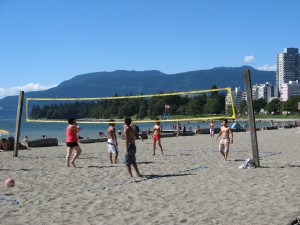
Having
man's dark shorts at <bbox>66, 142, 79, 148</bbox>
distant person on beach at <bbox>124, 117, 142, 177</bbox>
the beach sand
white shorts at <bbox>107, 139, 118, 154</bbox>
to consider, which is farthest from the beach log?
distant person on beach at <bbox>124, 117, 142, 177</bbox>

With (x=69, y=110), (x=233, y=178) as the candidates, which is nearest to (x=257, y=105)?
(x=69, y=110)

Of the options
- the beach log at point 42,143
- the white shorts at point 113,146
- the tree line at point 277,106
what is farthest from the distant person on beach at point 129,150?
the tree line at point 277,106

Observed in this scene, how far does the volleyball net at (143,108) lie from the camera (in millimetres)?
14439

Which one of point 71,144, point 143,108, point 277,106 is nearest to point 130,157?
point 71,144

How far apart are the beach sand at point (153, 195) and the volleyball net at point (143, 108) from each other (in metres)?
3.69

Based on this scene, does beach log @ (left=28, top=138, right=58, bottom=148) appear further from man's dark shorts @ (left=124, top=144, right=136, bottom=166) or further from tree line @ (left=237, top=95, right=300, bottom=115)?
tree line @ (left=237, top=95, right=300, bottom=115)

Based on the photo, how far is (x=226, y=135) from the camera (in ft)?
36.6

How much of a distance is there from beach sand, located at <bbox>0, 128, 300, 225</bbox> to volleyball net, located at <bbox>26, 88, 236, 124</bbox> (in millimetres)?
3690

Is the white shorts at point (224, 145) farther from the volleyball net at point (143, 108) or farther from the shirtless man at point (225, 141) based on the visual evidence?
the volleyball net at point (143, 108)

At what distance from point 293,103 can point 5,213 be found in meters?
126

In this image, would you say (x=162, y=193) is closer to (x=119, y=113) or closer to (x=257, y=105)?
(x=119, y=113)

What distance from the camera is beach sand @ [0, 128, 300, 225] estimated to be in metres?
5.18

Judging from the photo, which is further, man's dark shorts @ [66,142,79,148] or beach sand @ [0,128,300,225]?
man's dark shorts @ [66,142,79,148]

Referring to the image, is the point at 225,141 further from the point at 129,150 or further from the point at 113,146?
the point at 129,150
